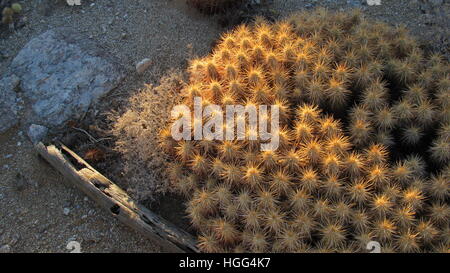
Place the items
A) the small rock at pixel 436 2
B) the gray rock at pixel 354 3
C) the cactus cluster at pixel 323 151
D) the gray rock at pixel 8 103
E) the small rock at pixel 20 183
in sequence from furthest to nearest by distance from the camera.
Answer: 1. the gray rock at pixel 354 3
2. the small rock at pixel 436 2
3. the gray rock at pixel 8 103
4. the small rock at pixel 20 183
5. the cactus cluster at pixel 323 151

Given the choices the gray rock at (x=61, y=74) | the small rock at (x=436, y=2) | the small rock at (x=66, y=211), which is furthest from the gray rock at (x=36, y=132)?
the small rock at (x=436, y=2)

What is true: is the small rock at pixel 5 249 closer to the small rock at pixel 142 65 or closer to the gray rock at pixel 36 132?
the gray rock at pixel 36 132

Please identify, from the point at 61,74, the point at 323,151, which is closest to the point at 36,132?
the point at 61,74

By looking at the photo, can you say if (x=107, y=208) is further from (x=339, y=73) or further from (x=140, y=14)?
(x=140, y=14)

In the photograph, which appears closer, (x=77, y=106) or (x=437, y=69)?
(x=437, y=69)
